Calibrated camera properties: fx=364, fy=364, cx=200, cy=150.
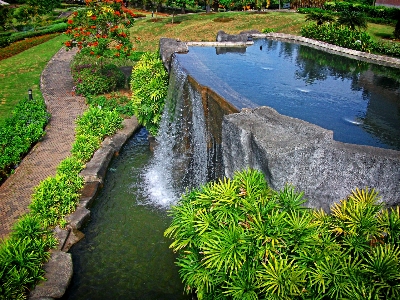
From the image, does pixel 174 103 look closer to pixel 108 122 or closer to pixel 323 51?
pixel 108 122

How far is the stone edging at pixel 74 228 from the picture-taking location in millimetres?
7406

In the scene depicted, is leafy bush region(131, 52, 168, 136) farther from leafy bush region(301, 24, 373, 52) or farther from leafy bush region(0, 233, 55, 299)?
leafy bush region(301, 24, 373, 52)

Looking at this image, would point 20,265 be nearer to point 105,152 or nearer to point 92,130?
point 105,152

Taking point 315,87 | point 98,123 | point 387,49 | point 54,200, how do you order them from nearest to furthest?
point 54,200, point 98,123, point 315,87, point 387,49

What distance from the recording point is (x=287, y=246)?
573cm

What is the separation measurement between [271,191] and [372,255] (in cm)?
189

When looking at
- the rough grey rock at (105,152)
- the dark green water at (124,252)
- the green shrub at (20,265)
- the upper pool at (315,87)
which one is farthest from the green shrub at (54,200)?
the upper pool at (315,87)

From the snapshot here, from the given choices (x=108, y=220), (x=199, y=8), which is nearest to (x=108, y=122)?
(x=108, y=220)

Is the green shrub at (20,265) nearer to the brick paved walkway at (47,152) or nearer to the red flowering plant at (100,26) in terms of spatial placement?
the brick paved walkway at (47,152)

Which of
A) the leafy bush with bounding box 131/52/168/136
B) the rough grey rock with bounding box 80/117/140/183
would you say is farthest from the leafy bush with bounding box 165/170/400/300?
the leafy bush with bounding box 131/52/168/136

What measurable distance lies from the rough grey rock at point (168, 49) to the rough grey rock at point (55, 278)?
28.3 feet

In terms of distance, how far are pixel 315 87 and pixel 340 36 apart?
12.3 metres

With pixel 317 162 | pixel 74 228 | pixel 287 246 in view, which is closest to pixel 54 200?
pixel 74 228

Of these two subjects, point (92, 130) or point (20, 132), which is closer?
point (20, 132)
